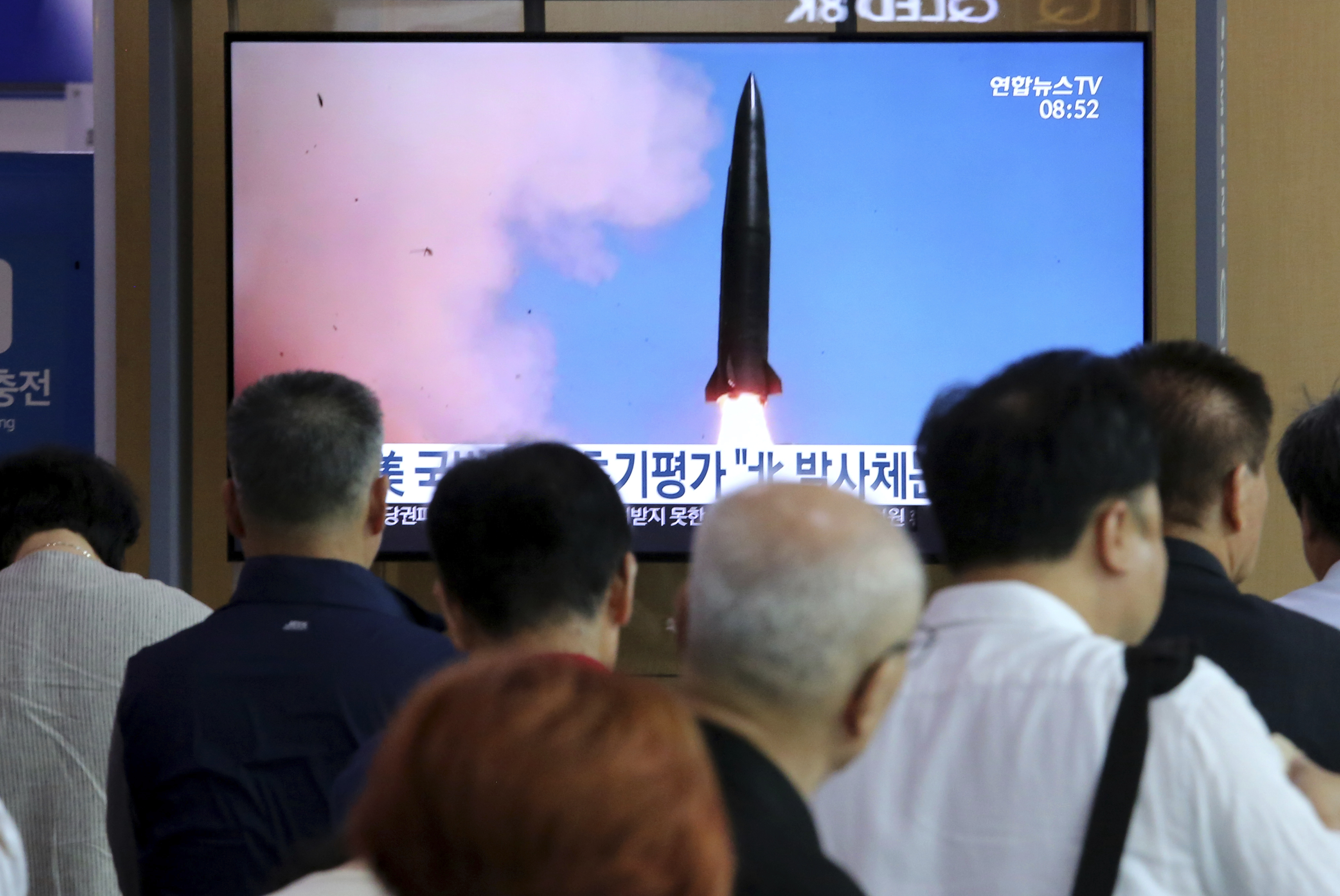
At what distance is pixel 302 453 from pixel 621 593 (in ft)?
1.55

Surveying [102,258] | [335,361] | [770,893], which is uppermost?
[102,258]

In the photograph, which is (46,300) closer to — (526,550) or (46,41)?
(46,41)

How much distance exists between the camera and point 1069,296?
3.13m

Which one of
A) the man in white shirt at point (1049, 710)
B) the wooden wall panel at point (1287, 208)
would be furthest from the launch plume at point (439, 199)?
the man in white shirt at point (1049, 710)

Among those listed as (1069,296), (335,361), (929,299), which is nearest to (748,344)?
(929,299)

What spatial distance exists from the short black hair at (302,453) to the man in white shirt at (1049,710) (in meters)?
0.76

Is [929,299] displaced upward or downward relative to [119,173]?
downward

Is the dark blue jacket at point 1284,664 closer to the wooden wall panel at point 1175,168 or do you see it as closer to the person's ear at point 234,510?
the person's ear at point 234,510

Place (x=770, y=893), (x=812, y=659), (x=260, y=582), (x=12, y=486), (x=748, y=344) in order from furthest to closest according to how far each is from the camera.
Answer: (x=748, y=344) → (x=12, y=486) → (x=260, y=582) → (x=812, y=659) → (x=770, y=893)

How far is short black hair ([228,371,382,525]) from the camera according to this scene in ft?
5.41

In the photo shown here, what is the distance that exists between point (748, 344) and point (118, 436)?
152 centimetres

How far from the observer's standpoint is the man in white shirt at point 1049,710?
100 centimetres

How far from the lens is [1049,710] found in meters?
1.06

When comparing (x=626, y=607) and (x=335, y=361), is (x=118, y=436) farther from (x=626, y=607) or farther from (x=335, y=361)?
(x=626, y=607)
